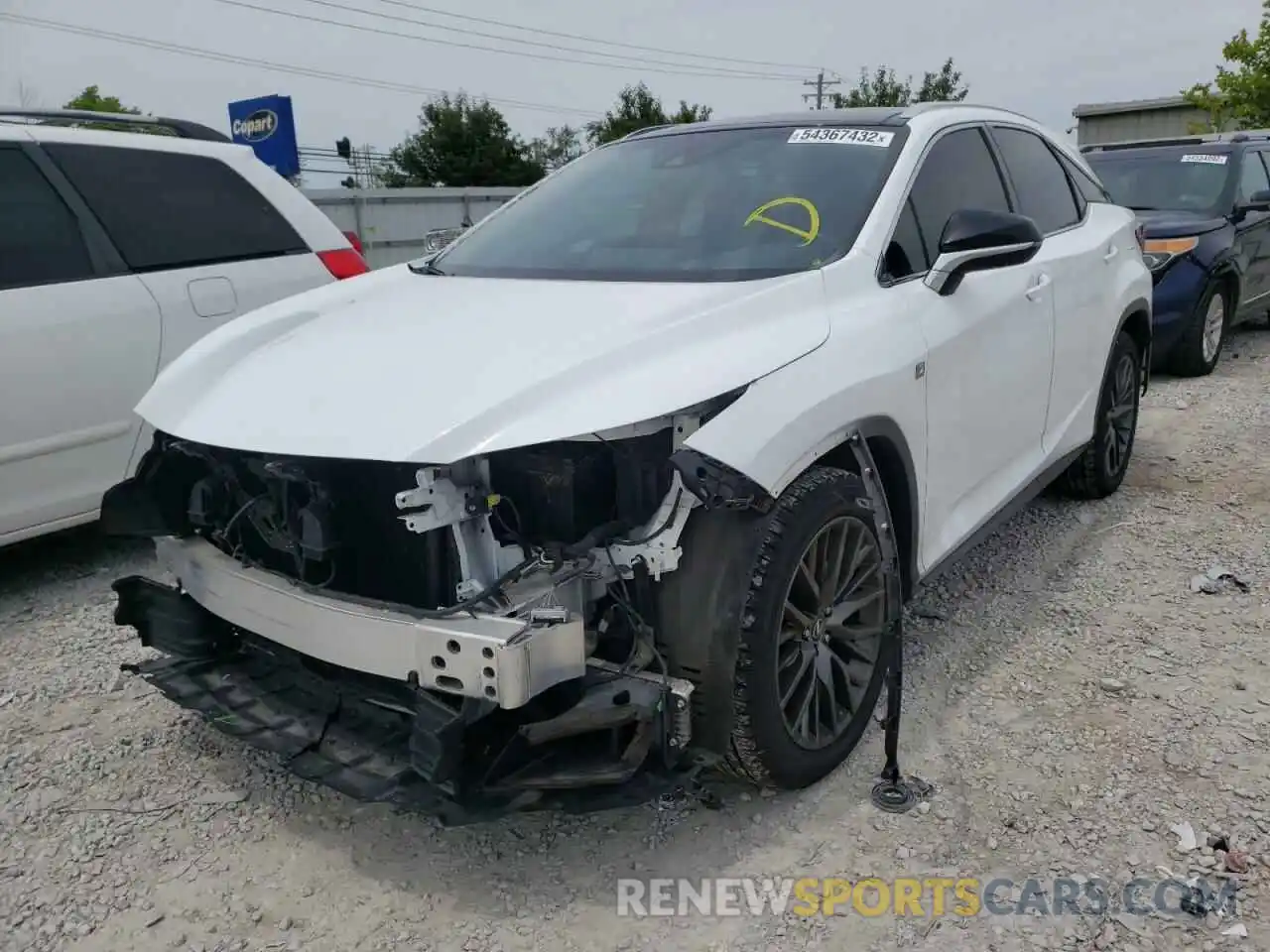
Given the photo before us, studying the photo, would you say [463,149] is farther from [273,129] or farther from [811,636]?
[811,636]

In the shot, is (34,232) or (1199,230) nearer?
(34,232)

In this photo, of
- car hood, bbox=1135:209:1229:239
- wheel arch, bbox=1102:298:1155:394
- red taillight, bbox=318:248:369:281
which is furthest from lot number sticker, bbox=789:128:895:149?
car hood, bbox=1135:209:1229:239

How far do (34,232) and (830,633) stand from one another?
3489 millimetres

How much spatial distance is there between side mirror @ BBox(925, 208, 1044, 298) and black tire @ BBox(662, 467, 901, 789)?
83 centimetres

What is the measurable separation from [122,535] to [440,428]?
1.34m

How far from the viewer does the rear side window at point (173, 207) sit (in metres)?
4.43

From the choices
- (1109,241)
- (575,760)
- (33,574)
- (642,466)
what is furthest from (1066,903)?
(33,574)

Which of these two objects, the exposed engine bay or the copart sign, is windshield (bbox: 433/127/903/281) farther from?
the copart sign

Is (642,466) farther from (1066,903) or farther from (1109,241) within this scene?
(1109,241)

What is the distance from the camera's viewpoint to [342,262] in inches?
208

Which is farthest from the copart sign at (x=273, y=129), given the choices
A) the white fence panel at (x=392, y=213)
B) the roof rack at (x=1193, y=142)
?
the roof rack at (x=1193, y=142)

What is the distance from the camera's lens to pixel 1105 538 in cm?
467

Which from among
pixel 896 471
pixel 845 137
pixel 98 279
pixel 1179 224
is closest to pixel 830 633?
pixel 896 471

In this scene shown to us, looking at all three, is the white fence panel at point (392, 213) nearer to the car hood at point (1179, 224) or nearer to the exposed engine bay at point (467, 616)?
the car hood at point (1179, 224)
